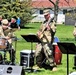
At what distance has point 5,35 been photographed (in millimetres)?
12891

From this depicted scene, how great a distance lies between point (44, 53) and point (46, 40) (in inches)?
20.4

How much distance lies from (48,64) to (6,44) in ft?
7.07

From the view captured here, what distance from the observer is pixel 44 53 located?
41.1ft

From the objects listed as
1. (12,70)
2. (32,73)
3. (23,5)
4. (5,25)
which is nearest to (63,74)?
(32,73)

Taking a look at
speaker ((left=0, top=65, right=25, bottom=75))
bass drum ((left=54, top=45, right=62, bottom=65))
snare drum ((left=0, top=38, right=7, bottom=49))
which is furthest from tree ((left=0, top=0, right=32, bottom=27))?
speaker ((left=0, top=65, right=25, bottom=75))

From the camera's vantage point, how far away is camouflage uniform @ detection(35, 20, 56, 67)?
12.1m

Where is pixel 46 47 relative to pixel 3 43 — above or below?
below

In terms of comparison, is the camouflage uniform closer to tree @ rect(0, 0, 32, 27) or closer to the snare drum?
the snare drum

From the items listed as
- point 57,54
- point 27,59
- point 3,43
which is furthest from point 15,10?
point 3,43

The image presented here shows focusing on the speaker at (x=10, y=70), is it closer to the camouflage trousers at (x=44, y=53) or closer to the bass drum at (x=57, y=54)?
the camouflage trousers at (x=44, y=53)

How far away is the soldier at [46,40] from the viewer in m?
12.0

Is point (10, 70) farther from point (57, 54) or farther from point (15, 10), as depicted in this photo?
point (15, 10)

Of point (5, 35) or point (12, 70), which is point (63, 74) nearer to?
point (5, 35)

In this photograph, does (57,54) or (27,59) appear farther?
(57,54)
